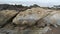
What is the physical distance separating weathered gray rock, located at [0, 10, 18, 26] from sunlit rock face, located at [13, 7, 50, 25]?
127 mm

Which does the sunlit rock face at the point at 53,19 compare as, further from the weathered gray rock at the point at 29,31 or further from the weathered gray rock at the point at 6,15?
the weathered gray rock at the point at 6,15

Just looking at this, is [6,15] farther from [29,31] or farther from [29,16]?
[29,31]

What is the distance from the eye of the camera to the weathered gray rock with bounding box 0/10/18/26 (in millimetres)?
2854

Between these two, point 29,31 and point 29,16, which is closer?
point 29,31

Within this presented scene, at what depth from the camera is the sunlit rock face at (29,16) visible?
270 cm

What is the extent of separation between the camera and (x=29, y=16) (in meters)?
2.75

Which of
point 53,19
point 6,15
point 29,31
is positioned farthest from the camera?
point 6,15

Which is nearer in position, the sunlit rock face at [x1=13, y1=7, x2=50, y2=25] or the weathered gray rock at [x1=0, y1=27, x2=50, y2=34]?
Result: the weathered gray rock at [x1=0, y1=27, x2=50, y2=34]

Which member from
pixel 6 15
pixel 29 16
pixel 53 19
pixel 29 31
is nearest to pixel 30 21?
pixel 29 16

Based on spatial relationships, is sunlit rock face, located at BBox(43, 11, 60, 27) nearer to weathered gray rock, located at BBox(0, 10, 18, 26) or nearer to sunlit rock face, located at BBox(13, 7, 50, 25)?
sunlit rock face, located at BBox(13, 7, 50, 25)

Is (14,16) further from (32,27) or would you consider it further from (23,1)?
(23,1)

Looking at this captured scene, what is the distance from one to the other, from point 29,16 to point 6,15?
1.32 ft

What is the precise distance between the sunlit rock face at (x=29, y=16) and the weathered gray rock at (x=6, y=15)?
13 centimetres

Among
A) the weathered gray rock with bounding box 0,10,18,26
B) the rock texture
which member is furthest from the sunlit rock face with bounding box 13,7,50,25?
the weathered gray rock with bounding box 0,10,18,26
